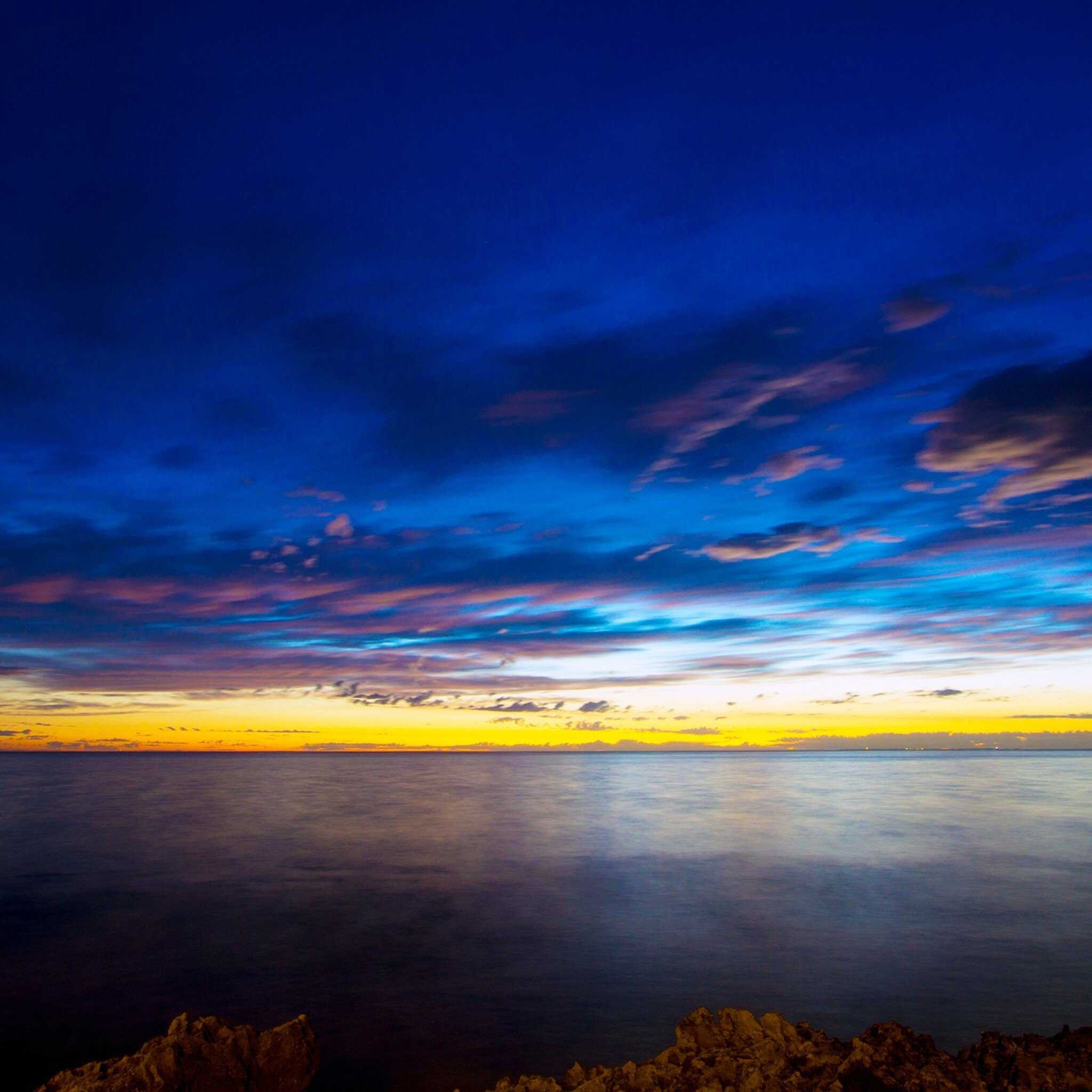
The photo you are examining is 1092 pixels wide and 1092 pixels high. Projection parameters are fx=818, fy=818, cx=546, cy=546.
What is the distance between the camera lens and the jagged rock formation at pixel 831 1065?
7117 mm

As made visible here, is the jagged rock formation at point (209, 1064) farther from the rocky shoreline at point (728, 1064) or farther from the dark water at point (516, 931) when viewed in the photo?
the dark water at point (516, 931)

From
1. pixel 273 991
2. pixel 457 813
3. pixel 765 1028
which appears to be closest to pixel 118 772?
pixel 457 813

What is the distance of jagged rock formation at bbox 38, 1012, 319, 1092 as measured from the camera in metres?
7.58

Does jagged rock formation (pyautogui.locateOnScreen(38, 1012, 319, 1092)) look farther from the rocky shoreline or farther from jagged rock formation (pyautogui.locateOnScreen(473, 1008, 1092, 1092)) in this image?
jagged rock formation (pyautogui.locateOnScreen(473, 1008, 1092, 1092))

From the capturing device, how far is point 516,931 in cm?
1822

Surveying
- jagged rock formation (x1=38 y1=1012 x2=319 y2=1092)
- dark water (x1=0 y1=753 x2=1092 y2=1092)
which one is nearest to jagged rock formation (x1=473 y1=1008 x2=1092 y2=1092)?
jagged rock formation (x1=38 y1=1012 x2=319 y2=1092)

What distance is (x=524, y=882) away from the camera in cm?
2392

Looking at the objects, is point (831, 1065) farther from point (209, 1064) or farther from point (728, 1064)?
point (209, 1064)

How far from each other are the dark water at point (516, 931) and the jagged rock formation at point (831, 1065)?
3047 millimetres

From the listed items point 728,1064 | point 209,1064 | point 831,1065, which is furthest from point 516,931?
point 831,1065

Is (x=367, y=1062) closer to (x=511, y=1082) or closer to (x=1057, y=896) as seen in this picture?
(x=511, y=1082)

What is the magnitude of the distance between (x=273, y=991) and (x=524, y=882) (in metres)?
11.1

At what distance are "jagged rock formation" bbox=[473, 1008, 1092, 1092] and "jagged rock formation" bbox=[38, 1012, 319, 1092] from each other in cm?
224

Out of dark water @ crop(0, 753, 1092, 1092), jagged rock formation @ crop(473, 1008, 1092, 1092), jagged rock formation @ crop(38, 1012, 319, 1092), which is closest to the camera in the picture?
jagged rock formation @ crop(473, 1008, 1092, 1092)
